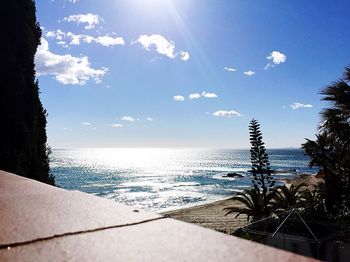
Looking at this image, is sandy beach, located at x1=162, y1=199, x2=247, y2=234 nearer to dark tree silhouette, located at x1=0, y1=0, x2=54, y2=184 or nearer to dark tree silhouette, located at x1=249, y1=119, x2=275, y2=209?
dark tree silhouette, located at x1=249, y1=119, x2=275, y2=209

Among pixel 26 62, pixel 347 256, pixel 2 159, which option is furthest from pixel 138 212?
pixel 26 62

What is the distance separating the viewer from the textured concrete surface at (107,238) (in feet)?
2.78

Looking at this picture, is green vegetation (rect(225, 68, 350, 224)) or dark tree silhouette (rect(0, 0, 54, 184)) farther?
dark tree silhouette (rect(0, 0, 54, 184))

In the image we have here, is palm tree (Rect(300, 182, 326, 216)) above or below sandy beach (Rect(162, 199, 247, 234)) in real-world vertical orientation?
above

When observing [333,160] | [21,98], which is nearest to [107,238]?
[333,160]

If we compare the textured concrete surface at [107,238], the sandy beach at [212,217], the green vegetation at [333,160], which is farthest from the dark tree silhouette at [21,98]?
the textured concrete surface at [107,238]

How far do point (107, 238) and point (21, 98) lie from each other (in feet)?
54.0

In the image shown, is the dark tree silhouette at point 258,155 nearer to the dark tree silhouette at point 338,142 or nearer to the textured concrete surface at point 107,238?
the dark tree silhouette at point 338,142

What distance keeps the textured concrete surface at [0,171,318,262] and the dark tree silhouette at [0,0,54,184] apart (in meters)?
13.6

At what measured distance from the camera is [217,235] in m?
0.97

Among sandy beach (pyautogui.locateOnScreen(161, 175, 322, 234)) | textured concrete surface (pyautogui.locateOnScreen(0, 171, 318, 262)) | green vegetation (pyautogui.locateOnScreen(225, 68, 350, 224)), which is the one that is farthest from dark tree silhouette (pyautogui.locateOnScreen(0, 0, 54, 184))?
textured concrete surface (pyautogui.locateOnScreen(0, 171, 318, 262))

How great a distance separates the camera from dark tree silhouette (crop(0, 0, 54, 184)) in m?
14.9

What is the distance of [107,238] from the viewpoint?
1.02 metres

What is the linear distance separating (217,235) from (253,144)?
19.9m
